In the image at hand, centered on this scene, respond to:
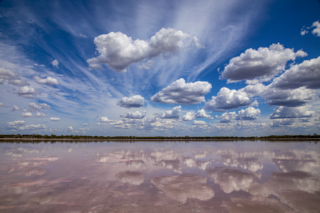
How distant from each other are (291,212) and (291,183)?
4.95m

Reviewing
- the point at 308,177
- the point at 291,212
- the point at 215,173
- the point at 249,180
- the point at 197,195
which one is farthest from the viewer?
the point at 215,173

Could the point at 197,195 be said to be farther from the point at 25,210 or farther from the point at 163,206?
the point at 25,210

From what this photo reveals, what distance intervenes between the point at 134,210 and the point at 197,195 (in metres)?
3.52

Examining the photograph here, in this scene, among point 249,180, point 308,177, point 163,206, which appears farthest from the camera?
point 308,177

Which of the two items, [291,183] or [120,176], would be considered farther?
[120,176]

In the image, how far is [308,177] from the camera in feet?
39.2

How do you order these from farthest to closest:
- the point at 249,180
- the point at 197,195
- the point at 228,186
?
1. the point at 249,180
2. the point at 228,186
3. the point at 197,195

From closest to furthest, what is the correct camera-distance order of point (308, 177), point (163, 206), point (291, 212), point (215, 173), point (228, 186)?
point (291, 212) → point (163, 206) → point (228, 186) → point (308, 177) → point (215, 173)

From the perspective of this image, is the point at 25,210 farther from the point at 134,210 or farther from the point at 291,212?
the point at 291,212

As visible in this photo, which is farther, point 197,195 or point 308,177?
point 308,177

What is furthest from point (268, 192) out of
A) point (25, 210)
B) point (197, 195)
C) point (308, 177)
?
point (25, 210)

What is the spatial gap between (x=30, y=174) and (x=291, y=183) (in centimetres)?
1854

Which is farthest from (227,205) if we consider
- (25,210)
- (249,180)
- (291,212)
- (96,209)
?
(25,210)

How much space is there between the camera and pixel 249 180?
442 inches
